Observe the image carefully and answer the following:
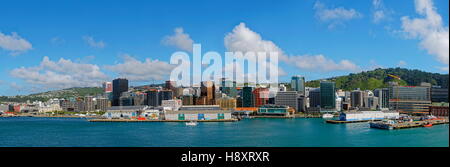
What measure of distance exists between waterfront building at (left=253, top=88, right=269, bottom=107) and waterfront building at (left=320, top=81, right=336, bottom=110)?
4352 mm

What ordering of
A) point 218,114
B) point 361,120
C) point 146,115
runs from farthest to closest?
point 146,115, point 218,114, point 361,120

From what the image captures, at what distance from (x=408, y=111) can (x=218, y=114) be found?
37.3 feet

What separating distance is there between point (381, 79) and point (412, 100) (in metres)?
19.3

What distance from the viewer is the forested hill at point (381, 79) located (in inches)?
1393

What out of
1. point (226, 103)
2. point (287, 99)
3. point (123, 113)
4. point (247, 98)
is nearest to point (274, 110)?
point (287, 99)

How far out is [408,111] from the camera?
69.2ft

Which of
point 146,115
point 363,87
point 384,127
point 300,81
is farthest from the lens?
point 363,87

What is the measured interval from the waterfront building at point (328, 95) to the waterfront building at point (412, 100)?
4.19 metres

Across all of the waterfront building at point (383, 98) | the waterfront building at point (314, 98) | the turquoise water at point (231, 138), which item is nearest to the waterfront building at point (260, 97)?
the waterfront building at point (314, 98)

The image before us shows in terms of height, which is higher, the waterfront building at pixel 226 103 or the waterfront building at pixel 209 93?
the waterfront building at pixel 209 93

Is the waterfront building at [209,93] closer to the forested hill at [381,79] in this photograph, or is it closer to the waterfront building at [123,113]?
the waterfront building at [123,113]
